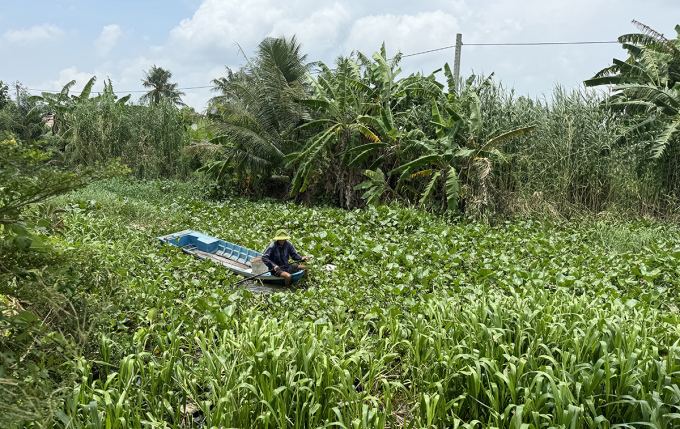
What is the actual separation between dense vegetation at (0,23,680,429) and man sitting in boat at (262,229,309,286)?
15.9 inches

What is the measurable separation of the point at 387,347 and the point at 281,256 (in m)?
3.33

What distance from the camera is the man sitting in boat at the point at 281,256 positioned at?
7004mm

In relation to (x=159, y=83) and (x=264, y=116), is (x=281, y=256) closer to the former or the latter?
(x=264, y=116)

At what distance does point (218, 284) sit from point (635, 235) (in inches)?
282

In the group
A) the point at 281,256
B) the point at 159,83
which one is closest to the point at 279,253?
the point at 281,256

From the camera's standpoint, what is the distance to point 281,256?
23.7 feet

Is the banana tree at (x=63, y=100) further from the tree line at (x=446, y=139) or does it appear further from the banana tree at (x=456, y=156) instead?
the banana tree at (x=456, y=156)

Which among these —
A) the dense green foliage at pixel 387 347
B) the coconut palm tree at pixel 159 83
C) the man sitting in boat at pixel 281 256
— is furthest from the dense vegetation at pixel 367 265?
the coconut palm tree at pixel 159 83

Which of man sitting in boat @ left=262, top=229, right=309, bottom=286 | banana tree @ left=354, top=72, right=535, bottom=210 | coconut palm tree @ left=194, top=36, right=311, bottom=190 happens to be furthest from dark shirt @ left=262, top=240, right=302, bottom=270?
coconut palm tree @ left=194, top=36, right=311, bottom=190

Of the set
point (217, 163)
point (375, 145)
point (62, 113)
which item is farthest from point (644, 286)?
point (62, 113)

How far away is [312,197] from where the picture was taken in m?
14.0

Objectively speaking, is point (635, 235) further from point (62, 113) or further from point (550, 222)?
point (62, 113)

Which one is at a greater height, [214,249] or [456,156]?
[456,156]

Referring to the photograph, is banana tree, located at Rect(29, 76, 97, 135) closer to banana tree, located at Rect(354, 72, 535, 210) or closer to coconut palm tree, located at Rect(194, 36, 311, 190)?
coconut palm tree, located at Rect(194, 36, 311, 190)
